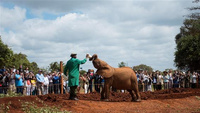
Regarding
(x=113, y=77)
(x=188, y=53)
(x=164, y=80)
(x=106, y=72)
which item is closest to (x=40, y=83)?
(x=106, y=72)

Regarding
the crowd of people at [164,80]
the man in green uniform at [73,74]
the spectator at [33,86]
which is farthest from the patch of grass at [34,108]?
the crowd of people at [164,80]

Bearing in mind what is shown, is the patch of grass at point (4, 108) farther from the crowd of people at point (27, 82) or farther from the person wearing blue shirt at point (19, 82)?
the person wearing blue shirt at point (19, 82)

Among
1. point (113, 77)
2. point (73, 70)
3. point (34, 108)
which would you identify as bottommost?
point (34, 108)

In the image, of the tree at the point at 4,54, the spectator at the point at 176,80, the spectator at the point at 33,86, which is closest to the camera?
the spectator at the point at 33,86

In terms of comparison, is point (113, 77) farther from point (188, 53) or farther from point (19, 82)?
point (188, 53)

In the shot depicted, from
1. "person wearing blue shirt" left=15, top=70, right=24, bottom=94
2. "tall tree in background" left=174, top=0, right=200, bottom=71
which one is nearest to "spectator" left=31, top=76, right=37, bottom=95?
"person wearing blue shirt" left=15, top=70, right=24, bottom=94

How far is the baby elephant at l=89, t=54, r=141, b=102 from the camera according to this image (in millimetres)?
13586

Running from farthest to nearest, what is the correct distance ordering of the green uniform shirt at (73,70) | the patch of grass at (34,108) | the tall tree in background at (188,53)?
the tall tree in background at (188,53) → the green uniform shirt at (73,70) → the patch of grass at (34,108)

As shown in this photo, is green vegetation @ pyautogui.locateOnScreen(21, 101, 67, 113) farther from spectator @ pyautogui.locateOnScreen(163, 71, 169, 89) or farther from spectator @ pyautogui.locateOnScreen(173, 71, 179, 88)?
spectator @ pyautogui.locateOnScreen(173, 71, 179, 88)

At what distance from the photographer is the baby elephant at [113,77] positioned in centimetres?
1359

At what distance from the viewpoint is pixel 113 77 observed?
13.8 m

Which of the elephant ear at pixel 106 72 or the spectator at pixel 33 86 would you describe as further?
the spectator at pixel 33 86

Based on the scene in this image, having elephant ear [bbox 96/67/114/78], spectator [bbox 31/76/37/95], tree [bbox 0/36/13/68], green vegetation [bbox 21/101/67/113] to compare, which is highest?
tree [bbox 0/36/13/68]

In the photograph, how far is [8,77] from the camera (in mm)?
16578
